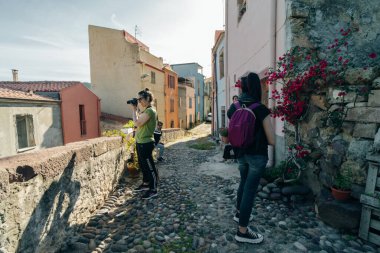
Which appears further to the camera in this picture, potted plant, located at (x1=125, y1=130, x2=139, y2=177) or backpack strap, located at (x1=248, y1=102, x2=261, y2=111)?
potted plant, located at (x1=125, y1=130, x2=139, y2=177)

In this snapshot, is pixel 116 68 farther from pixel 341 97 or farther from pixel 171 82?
pixel 341 97

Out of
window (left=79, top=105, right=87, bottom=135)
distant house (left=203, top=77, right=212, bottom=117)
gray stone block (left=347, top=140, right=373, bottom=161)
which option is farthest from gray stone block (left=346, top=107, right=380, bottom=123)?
distant house (left=203, top=77, right=212, bottom=117)

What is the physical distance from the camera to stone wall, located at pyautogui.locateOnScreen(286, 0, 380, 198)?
263 cm

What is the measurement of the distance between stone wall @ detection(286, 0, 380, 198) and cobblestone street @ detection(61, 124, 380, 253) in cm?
67

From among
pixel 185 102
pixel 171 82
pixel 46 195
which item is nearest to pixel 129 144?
pixel 46 195

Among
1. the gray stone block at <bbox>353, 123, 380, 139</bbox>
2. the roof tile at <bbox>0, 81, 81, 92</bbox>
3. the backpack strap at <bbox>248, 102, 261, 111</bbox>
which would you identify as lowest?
the gray stone block at <bbox>353, 123, 380, 139</bbox>

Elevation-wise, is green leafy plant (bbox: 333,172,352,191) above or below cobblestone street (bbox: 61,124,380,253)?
above

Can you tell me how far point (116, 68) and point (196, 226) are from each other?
56.0 ft

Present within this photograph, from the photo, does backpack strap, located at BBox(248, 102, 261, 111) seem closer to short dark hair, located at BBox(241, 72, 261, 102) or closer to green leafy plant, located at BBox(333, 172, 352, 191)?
short dark hair, located at BBox(241, 72, 261, 102)

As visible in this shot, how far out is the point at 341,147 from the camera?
284cm

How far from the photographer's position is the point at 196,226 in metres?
2.83

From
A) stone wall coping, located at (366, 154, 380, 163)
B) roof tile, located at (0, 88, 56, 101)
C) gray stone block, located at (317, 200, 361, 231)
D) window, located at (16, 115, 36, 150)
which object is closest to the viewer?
stone wall coping, located at (366, 154, 380, 163)

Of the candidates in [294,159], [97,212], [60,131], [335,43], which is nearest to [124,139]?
[97,212]

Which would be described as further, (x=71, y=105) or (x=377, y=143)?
(x=71, y=105)
